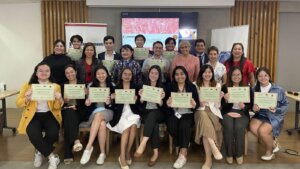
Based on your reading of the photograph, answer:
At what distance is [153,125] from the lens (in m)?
3.44

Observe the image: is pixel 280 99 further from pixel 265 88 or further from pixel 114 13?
pixel 114 13

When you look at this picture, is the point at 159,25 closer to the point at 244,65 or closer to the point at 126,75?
the point at 244,65

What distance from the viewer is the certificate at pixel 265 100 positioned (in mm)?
3471

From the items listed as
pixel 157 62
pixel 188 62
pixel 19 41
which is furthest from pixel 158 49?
pixel 19 41

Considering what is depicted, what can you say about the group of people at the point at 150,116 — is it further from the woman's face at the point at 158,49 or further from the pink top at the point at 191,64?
the woman's face at the point at 158,49

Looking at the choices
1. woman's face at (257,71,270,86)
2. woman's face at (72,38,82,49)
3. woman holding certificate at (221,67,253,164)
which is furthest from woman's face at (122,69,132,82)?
woman's face at (257,71,270,86)

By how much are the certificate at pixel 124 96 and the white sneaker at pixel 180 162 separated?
869 mm

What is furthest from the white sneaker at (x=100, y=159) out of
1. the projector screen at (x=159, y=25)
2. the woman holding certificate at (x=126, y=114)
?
the projector screen at (x=159, y=25)

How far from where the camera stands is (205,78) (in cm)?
359

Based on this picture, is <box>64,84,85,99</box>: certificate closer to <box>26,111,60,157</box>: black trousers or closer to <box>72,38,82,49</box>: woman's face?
<box>26,111,60,157</box>: black trousers

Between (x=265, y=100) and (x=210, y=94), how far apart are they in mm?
653

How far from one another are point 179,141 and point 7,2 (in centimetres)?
495

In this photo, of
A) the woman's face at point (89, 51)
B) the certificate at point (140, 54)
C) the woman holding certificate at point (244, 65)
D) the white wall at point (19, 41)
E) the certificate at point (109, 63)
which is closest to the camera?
the woman's face at point (89, 51)

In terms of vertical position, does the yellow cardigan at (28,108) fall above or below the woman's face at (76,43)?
below
